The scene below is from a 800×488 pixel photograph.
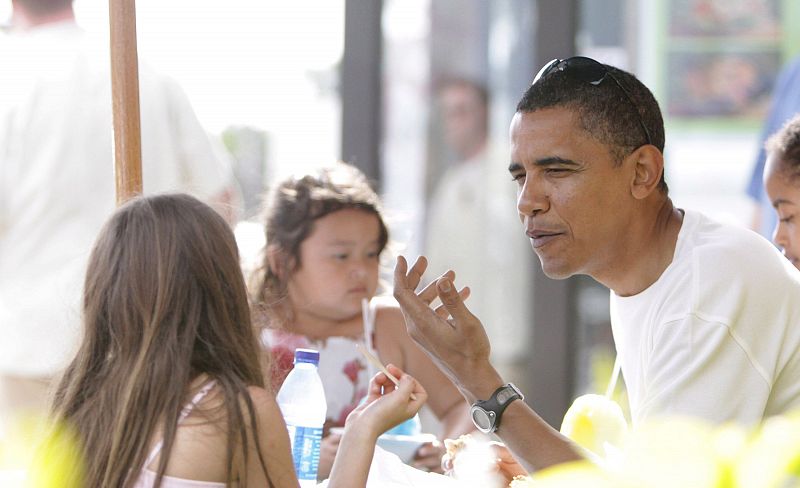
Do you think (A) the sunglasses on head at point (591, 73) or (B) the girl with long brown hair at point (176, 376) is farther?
(A) the sunglasses on head at point (591, 73)

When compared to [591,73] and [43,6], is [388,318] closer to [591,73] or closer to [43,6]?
[591,73]

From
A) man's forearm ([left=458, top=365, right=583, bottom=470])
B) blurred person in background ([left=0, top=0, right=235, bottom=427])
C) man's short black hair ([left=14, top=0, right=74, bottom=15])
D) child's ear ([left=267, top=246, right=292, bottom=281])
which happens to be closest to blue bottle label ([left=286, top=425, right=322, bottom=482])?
man's forearm ([left=458, top=365, right=583, bottom=470])

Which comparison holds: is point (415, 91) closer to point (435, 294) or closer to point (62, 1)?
point (62, 1)

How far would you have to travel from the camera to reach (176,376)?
1846 millimetres

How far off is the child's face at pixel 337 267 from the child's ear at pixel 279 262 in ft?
0.10

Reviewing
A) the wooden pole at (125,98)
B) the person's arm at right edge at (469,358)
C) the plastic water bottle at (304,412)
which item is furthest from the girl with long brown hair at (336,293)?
the person's arm at right edge at (469,358)

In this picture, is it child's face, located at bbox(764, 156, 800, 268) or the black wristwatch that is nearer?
the black wristwatch

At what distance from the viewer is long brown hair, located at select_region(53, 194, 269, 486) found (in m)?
1.82

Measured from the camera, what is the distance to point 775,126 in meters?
3.55

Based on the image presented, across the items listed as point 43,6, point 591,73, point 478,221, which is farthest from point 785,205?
point 478,221

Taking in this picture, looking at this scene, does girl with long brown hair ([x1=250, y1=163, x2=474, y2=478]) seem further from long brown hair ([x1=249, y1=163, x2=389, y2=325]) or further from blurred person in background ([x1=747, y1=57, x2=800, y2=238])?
blurred person in background ([x1=747, y1=57, x2=800, y2=238])

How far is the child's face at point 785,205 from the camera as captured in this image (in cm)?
249

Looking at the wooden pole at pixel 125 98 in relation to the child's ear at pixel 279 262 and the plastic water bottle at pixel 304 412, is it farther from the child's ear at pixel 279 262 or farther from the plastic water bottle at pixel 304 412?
the child's ear at pixel 279 262

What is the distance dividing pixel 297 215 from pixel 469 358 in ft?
4.46
